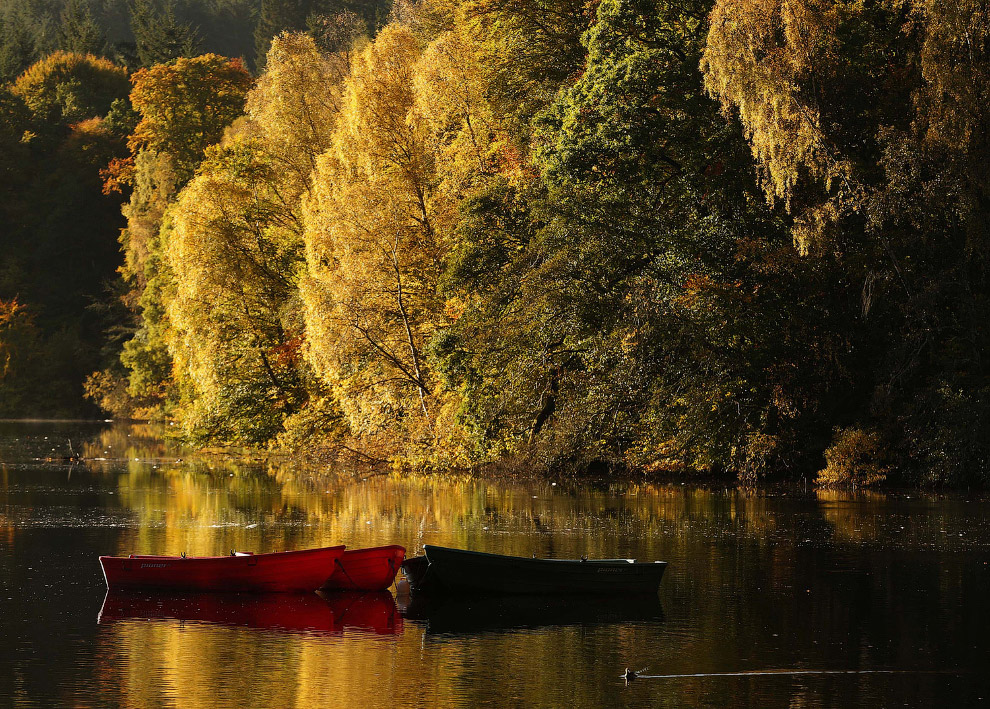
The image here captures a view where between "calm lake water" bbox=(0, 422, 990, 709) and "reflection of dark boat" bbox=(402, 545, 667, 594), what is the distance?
27 cm

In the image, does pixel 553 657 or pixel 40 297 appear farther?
pixel 40 297

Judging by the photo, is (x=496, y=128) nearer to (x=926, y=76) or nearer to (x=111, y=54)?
(x=926, y=76)

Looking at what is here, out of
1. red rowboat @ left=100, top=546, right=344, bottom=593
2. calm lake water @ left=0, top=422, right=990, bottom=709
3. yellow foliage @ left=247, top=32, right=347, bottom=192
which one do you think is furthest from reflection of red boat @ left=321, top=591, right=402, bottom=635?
yellow foliage @ left=247, top=32, right=347, bottom=192

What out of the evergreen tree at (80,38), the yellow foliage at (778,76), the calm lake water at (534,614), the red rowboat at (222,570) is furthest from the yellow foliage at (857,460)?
the evergreen tree at (80,38)

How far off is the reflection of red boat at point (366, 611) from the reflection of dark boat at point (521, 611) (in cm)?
31

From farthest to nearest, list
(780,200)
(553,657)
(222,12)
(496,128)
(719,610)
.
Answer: (222,12)
(496,128)
(780,200)
(719,610)
(553,657)

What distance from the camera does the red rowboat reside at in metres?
18.5

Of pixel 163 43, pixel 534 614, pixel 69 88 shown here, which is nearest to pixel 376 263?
pixel 534 614

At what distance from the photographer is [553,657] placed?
14.5 m

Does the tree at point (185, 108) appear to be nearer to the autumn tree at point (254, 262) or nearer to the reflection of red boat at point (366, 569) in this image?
the autumn tree at point (254, 262)

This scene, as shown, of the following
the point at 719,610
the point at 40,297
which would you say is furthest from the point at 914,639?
the point at 40,297

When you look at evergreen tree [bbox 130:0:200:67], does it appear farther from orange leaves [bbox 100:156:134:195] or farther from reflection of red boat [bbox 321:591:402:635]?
reflection of red boat [bbox 321:591:402:635]

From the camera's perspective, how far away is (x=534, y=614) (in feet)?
57.7

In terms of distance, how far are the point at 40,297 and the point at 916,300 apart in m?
65.5
